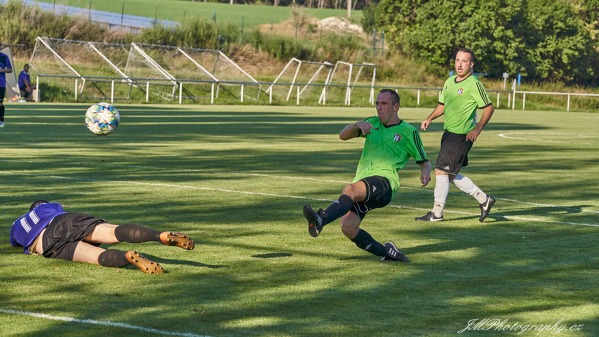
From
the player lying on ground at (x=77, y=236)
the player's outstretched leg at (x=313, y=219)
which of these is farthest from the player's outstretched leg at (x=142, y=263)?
the player's outstretched leg at (x=313, y=219)

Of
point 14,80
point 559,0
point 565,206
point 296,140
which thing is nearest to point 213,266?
point 565,206

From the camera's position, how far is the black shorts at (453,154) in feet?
40.2

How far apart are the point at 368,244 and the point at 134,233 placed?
198 cm

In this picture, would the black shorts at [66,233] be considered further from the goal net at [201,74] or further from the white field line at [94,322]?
the goal net at [201,74]

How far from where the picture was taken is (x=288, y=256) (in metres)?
9.00

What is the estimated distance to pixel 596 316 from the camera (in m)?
6.99

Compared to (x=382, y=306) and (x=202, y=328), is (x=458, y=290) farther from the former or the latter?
(x=202, y=328)

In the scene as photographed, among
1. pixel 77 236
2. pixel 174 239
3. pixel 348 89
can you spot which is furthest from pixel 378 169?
pixel 348 89

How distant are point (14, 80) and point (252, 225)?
35.8 m

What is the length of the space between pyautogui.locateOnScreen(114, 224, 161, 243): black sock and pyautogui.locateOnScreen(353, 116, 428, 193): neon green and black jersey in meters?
1.98

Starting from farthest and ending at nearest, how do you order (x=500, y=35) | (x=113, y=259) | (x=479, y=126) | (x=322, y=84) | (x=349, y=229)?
(x=500, y=35) < (x=322, y=84) < (x=479, y=126) < (x=349, y=229) < (x=113, y=259)

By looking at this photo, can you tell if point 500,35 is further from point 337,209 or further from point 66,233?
point 66,233

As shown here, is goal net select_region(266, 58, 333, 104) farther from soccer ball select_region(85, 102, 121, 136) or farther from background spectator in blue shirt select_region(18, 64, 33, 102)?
soccer ball select_region(85, 102, 121, 136)

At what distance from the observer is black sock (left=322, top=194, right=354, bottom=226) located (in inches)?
331
